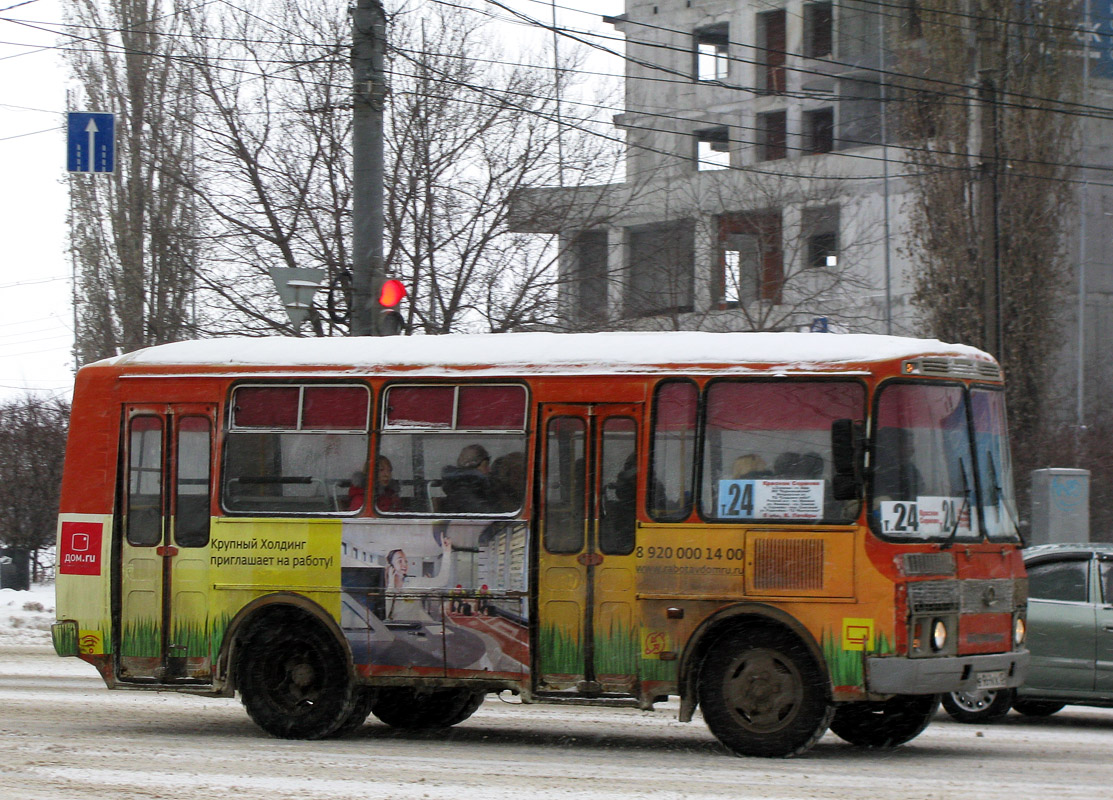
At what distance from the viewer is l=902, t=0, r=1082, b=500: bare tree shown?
28.5 m

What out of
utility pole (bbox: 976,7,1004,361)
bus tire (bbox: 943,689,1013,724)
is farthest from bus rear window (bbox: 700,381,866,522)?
utility pole (bbox: 976,7,1004,361)

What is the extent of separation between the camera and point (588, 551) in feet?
31.9

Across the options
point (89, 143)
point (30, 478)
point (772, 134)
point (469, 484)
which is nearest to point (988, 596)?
point (469, 484)

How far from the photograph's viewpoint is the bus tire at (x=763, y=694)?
30.1 ft

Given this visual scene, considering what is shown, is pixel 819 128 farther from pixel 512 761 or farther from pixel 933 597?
pixel 512 761

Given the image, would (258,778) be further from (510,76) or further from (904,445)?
(510,76)

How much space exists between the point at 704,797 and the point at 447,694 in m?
3.96

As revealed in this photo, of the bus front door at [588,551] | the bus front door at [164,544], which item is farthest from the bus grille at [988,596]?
the bus front door at [164,544]

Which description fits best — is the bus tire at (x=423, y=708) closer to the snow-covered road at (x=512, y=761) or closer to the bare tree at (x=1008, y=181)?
the snow-covered road at (x=512, y=761)

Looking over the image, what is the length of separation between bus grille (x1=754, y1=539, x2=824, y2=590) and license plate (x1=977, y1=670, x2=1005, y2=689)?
1216mm

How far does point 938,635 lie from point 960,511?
2.68 ft

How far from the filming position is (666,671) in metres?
9.49

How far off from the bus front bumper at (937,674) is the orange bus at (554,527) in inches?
0.8

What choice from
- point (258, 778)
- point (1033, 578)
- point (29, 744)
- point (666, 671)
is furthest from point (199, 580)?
point (1033, 578)
